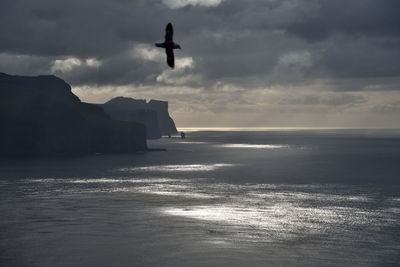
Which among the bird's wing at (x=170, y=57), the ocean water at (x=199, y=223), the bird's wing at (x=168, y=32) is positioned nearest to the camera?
the bird's wing at (x=170, y=57)

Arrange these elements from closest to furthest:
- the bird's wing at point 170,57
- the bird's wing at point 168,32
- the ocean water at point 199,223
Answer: the bird's wing at point 170,57, the bird's wing at point 168,32, the ocean water at point 199,223

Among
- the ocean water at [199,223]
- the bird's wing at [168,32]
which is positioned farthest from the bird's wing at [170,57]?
the ocean water at [199,223]

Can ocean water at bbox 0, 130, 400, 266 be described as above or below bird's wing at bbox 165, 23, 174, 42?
below

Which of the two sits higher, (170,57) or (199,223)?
(170,57)

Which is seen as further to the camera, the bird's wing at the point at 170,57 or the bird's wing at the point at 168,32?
the bird's wing at the point at 168,32

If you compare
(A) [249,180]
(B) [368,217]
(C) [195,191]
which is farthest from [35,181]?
(B) [368,217]

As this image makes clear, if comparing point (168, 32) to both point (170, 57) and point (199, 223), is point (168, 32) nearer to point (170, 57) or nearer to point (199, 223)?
point (170, 57)

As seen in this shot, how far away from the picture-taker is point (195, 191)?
143000 mm

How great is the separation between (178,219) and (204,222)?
624 cm

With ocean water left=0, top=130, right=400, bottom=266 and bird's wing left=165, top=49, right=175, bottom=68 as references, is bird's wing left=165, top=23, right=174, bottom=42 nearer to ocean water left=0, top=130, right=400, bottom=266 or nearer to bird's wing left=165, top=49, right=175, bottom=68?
bird's wing left=165, top=49, right=175, bottom=68

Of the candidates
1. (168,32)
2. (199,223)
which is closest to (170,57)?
(168,32)

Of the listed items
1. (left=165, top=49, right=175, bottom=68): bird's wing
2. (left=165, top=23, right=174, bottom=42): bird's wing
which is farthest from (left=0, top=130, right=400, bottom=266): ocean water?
(left=165, top=23, right=174, bottom=42): bird's wing

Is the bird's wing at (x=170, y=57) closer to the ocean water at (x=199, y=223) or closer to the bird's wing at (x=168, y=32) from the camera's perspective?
the bird's wing at (x=168, y=32)

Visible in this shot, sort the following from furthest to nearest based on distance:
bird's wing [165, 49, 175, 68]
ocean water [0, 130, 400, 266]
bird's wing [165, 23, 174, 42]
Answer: ocean water [0, 130, 400, 266], bird's wing [165, 23, 174, 42], bird's wing [165, 49, 175, 68]
